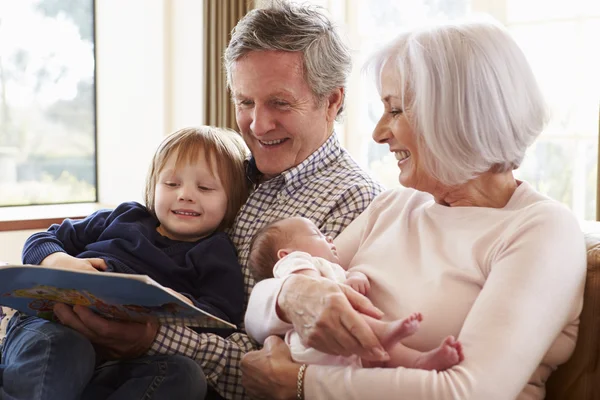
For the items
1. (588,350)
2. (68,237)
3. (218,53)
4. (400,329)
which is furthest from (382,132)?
(218,53)

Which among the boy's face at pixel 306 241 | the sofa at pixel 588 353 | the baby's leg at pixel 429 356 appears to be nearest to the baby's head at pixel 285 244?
the boy's face at pixel 306 241

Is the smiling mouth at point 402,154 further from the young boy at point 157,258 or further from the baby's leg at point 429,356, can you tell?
the young boy at point 157,258

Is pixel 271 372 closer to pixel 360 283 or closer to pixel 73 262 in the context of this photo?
pixel 360 283

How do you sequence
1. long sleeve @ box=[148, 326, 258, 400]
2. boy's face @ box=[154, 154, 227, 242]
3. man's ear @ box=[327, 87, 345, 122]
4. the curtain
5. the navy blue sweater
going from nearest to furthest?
long sleeve @ box=[148, 326, 258, 400]
the navy blue sweater
boy's face @ box=[154, 154, 227, 242]
man's ear @ box=[327, 87, 345, 122]
the curtain

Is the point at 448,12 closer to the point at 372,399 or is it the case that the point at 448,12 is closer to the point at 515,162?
the point at 515,162

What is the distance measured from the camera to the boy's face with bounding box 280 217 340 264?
1.88m

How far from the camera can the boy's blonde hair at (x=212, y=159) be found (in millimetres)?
2285

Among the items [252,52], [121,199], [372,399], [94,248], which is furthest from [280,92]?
[121,199]

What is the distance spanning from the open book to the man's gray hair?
92 centimetres

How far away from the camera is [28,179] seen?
5.12m

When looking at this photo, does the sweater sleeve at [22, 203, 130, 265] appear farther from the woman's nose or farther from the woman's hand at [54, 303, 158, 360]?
the woman's nose

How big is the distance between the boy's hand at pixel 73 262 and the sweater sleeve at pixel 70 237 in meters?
0.06

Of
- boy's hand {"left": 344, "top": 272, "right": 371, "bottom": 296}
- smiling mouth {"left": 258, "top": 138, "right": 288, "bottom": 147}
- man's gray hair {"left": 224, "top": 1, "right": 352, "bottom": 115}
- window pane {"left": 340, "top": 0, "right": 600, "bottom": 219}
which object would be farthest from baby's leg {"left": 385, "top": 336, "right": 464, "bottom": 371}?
window pane {"left": 340, "top": 0, "right": 600, "bottom": 219}

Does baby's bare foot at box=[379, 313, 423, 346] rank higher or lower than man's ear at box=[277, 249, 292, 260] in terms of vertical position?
lower
